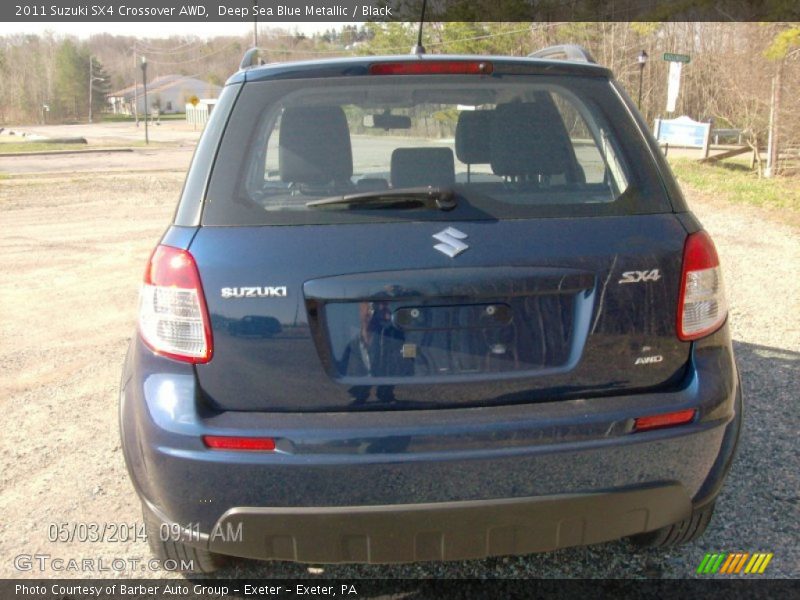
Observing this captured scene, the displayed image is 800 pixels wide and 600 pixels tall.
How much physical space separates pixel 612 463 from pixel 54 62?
113043 mm

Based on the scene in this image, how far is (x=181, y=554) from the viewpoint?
2715mm

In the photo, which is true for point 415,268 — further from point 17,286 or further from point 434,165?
point 17,286

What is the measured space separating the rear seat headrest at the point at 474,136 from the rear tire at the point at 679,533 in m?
1.46

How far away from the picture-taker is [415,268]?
2234mm

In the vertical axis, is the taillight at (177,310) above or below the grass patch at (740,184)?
above

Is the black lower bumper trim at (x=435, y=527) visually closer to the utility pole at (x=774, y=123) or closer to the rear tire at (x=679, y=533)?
the rear tire at (x=679, y=533)

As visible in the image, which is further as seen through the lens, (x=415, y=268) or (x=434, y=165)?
(x=434, y=165)

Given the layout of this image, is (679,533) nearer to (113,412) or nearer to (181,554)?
(181,554)

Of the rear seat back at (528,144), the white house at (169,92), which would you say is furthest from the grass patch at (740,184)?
the white house at (169,92)

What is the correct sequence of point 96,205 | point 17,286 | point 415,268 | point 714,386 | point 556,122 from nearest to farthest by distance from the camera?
point 415,268, point 714,386, point 556,122, point 17,286, point 96,205

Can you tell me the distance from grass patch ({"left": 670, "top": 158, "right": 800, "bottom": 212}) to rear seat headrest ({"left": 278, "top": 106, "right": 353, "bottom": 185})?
38.5 ft

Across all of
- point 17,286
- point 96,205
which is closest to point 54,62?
point 96,205

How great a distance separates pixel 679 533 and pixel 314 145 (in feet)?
6.24

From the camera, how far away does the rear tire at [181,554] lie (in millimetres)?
2639
